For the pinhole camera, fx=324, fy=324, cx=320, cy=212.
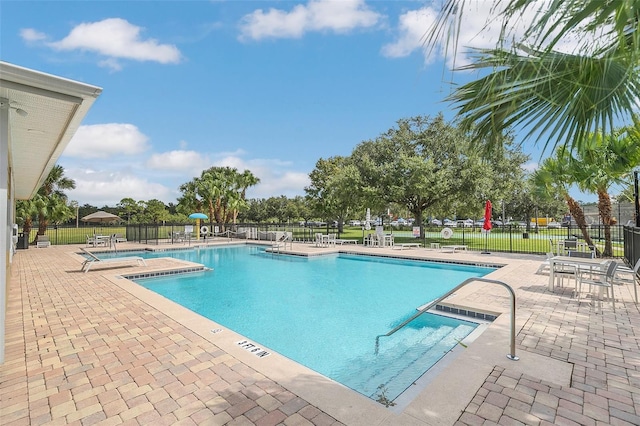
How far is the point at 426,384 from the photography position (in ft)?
10.5

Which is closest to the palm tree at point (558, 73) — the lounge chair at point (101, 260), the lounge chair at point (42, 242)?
the lounge chair at point (101, 260)

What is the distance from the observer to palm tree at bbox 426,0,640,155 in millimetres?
1497

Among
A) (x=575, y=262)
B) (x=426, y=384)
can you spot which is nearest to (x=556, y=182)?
(x=575, y=262)

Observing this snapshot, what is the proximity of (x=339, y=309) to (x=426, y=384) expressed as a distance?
4.35 m

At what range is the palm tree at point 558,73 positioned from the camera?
150 cm

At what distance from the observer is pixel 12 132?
4977 mm

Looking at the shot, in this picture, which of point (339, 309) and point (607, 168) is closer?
point (339, 309)

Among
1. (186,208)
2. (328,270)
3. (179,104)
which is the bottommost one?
(328,270)

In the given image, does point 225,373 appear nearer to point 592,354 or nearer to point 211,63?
point 592,354

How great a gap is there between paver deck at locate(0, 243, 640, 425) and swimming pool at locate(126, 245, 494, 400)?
82 centimetres

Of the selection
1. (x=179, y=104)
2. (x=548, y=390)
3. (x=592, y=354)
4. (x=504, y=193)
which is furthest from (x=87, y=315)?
(x=504, y=193)

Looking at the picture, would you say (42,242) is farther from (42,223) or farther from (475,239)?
(475,239)

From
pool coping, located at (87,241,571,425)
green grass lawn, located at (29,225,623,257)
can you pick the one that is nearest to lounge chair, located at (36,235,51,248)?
green grass lawn, located at (29,225,623,257)

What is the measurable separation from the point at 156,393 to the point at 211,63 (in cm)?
1422
